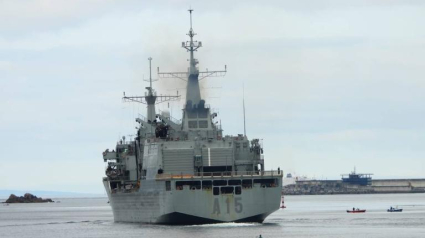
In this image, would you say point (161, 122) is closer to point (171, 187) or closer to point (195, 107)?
point (195, 107)

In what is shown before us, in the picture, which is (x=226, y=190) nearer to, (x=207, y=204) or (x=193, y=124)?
(x=207, y=204)

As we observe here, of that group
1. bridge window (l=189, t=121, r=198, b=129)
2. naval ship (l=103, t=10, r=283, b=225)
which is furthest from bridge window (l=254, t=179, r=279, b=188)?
bridge window (l=189, t=121, r=198, b=129)

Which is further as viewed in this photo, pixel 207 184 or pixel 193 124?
pixel 193 124

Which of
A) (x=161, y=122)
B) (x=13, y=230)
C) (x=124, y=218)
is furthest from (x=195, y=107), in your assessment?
(x=13, y=230)

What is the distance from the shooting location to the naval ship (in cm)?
7831

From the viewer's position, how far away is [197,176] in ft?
259

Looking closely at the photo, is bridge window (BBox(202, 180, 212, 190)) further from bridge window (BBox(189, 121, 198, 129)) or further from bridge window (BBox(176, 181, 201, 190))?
bridge window (BBox(189, 121, 198, 129))

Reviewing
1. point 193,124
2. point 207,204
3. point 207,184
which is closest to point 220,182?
point 207,184

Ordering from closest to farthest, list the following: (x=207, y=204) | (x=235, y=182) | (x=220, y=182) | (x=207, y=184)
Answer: (x=207, y=204) → (x=207, y=184) → (x=220, y=182) → (x=235, y=182)

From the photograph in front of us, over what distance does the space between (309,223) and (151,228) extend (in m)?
20.0

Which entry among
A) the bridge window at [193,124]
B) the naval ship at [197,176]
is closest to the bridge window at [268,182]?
the naval ship at [197,176]

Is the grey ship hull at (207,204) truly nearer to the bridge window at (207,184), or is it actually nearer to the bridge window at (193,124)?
the bridge window at (207,184)

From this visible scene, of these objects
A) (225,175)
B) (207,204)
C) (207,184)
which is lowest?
(207,204)

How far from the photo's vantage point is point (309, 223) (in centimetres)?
9456
